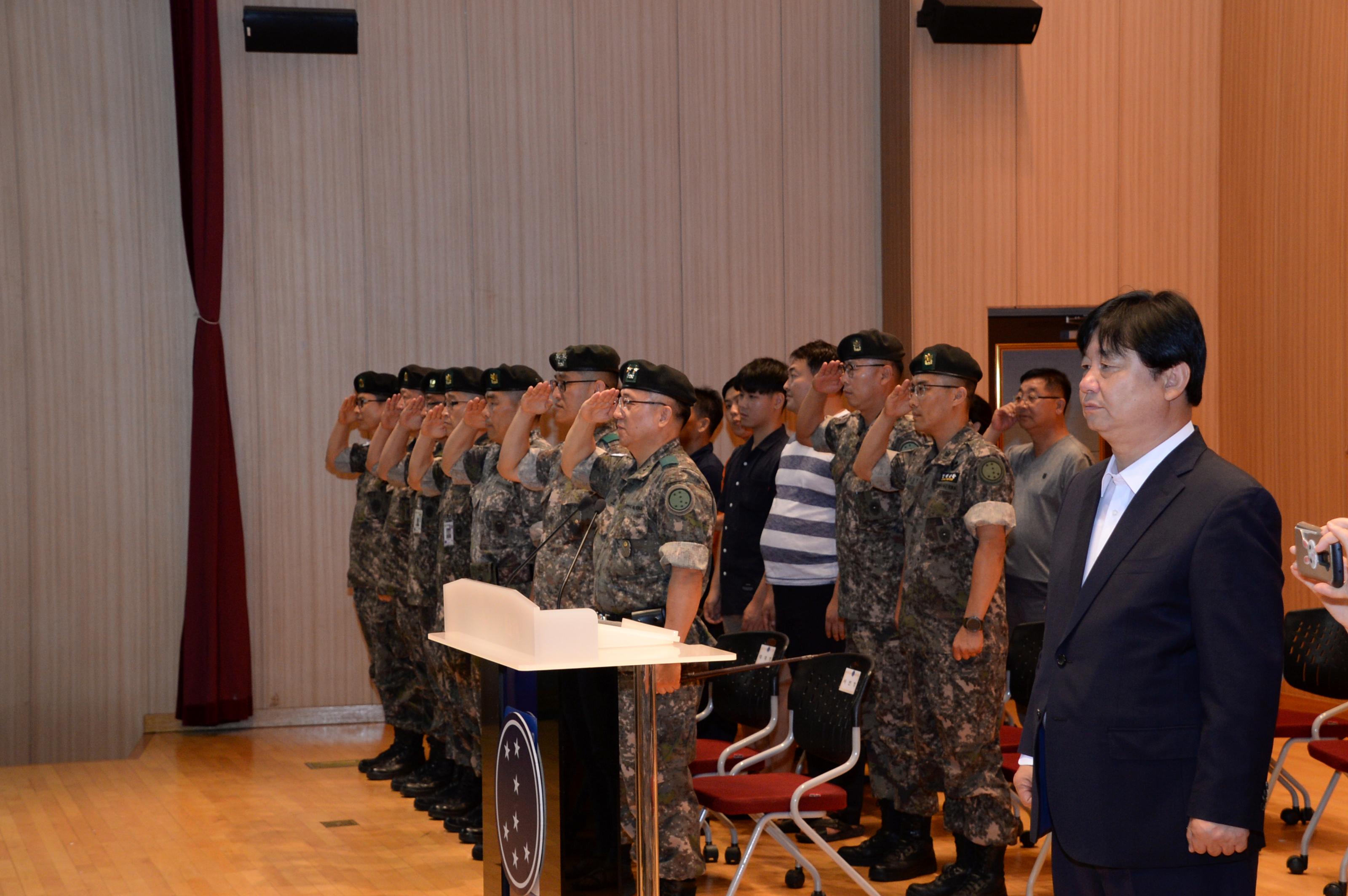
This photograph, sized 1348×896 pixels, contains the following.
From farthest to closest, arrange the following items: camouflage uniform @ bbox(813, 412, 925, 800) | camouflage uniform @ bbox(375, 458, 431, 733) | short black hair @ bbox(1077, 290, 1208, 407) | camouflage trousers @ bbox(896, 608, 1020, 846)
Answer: camouflage uniform @ bbox(375, 458, 431, 733), camouflage uniform @ bbox(813, 412, 925, 800), camouflage trousers @ bbox(896, 608, 1020, 846), short black hair @ bbox(1077, 290, 1208, 407)

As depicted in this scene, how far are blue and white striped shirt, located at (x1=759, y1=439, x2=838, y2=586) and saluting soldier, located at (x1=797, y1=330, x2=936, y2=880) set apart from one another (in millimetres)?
198

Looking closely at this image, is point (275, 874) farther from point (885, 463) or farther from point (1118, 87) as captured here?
point (1118, 87)

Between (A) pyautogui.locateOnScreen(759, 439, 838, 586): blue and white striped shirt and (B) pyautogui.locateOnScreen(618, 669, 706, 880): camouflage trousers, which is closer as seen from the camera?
(B) pyautogui.locateOnScreen(618, 669, 706, 880): camouflage trousers

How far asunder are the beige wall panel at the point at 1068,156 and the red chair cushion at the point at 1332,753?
377 cm

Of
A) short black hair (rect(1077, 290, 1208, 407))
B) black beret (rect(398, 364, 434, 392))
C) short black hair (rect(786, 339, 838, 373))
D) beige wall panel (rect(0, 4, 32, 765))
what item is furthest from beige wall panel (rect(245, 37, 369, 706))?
short black hair (rect(1077, 290, 1208, 407))

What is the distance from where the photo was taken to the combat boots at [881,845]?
4.23 m

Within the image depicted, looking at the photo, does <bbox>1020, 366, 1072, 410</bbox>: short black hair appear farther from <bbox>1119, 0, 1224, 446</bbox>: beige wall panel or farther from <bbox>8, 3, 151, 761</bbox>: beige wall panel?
<bbox>8, 3, 151, 761</bbox>: beige wall panel

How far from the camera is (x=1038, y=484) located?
5258 mm

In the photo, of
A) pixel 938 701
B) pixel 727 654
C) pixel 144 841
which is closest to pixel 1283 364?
pixel 938 701

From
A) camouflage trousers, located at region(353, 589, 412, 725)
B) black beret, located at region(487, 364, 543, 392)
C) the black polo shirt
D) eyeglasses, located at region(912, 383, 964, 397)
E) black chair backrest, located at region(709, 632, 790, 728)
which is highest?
black beret, located at region(487, 364, 543, 392)

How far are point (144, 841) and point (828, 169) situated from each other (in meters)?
5.33

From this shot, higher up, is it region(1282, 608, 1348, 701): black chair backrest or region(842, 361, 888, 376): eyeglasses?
region(842, 361, 888, 376): eyeglasses

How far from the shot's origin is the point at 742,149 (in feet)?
25.5

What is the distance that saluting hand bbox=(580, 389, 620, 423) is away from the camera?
4219 millimetres
